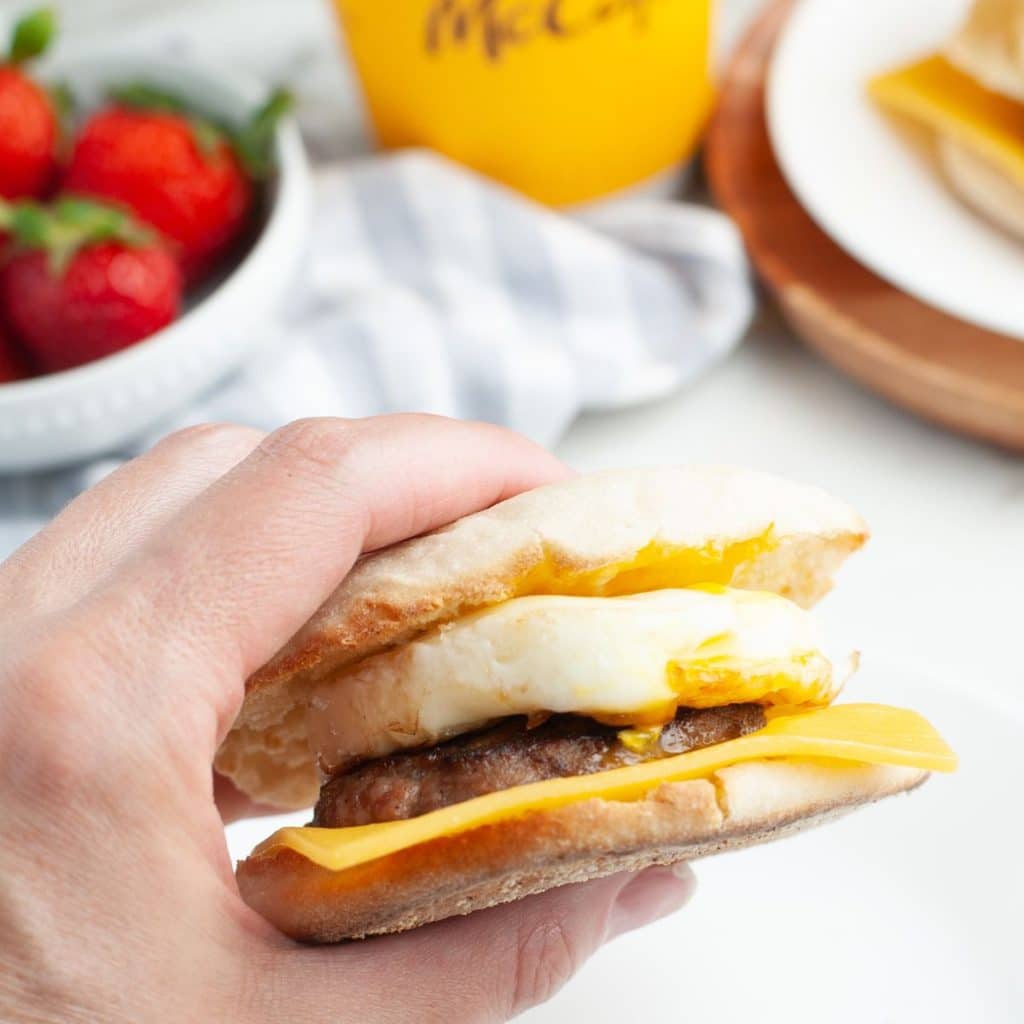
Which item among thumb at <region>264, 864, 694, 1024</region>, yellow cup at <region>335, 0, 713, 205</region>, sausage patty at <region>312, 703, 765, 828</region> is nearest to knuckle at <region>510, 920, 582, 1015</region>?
thumb at <region>264, 864, 694, 1024</region>

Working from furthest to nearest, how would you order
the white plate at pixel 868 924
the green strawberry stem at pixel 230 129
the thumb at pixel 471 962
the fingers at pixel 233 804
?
1. the green strawberry stem at pixel 230 129
2. the fingers at pixel 233 804
3. the white plate at pixel 868 924
4. the thumb at pixel 471 962

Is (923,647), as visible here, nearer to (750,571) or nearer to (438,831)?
(750,571)

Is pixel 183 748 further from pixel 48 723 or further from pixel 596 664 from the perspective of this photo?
pixel 596 664

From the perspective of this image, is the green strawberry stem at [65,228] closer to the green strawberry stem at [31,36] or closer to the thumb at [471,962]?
the green strawberry stem at [31,36]

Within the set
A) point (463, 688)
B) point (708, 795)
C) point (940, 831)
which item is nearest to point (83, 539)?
point (463, 688)

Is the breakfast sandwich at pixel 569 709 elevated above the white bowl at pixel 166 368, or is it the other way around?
the breakfast sandwich at pixel 569 709

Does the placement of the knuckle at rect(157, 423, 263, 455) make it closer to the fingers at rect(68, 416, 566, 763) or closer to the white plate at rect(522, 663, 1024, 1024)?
the fingers at rect(68, 416, 566, 763)

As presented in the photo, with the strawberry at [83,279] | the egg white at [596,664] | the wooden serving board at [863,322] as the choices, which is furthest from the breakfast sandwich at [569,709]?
the strawberry at [83,279]

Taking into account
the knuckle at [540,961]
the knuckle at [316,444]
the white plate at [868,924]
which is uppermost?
the knuckle at [316,444]
